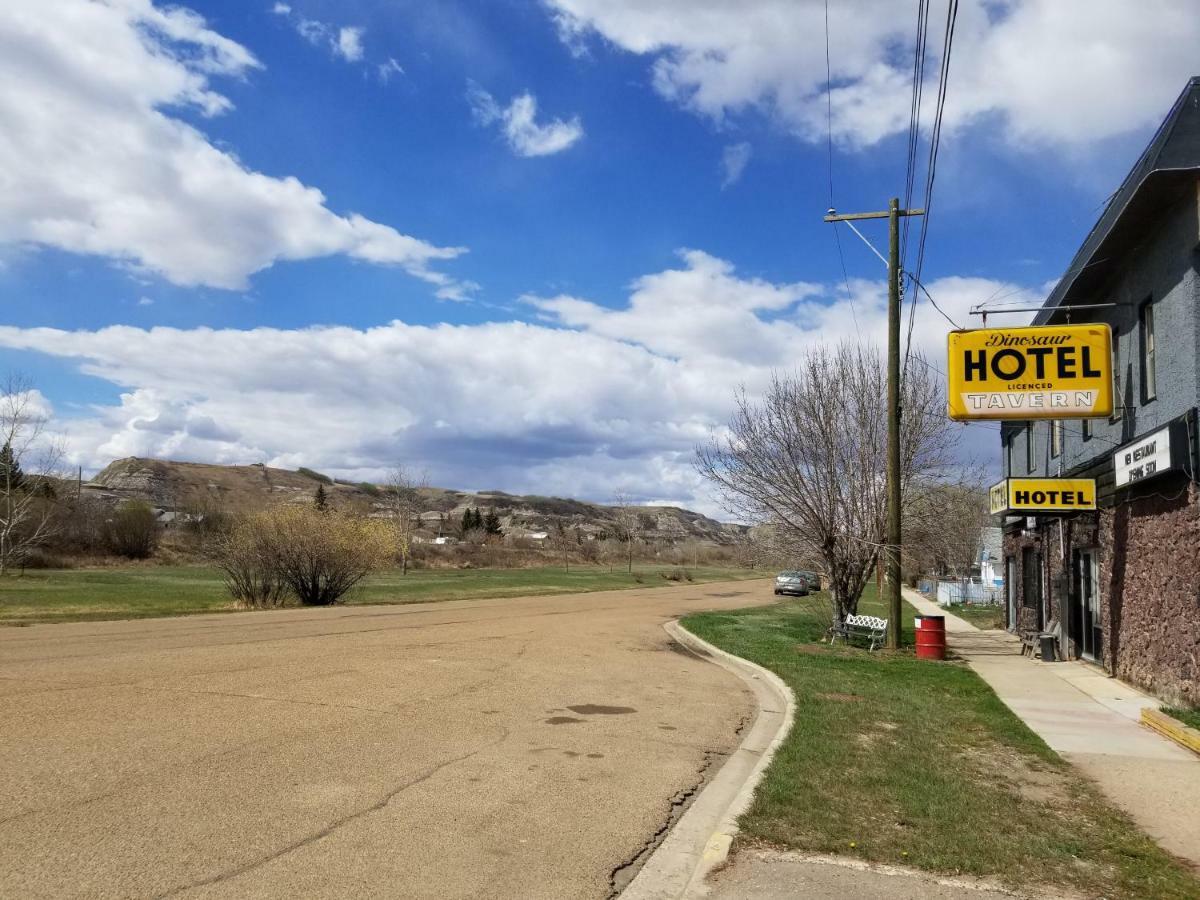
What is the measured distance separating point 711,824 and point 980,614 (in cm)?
3219

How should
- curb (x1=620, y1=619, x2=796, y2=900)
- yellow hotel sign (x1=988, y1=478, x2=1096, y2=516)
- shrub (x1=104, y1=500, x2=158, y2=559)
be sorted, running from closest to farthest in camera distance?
curb (x1=620, y1=619, x2=796, y2=900)
yellow hotel sign (x1=988, y1=478, x2=1096, y2=516)
shrub (x1=104, y1=500, x2=158, y2=559)

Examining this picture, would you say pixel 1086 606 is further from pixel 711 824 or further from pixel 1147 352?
pixel 711 824

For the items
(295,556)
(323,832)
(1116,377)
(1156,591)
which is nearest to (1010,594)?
(1116,377)

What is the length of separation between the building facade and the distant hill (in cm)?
8221

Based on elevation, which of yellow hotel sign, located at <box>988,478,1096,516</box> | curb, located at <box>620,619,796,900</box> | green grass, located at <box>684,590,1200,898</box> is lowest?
curb, located at <box>620,619,796,900</box>

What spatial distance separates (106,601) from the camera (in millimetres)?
28547

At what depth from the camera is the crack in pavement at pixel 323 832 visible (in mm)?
4621

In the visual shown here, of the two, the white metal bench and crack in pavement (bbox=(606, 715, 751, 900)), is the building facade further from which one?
crack in pavement (bbox=(606, 715, 751, 900))

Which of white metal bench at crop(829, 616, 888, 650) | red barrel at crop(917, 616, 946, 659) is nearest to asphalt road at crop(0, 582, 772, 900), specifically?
red barrel at crop(917, 616, 946, 659)

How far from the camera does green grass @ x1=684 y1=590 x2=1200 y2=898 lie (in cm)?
547

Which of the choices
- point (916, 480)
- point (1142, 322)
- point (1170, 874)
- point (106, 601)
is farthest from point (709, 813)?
point (106, 601)

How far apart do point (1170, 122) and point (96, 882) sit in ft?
42.4

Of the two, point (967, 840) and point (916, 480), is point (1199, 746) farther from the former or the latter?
point (916, 480)

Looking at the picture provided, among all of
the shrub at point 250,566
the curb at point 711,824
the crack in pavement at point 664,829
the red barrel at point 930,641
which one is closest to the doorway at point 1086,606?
the red barrel at point 930,641
